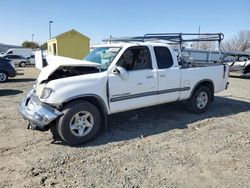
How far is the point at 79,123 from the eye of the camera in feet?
16.2

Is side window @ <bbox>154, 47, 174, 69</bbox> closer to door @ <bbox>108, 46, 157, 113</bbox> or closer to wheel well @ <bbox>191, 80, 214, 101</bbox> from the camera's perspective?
door @ <bbox>108, 46, 157, 113</bbox>

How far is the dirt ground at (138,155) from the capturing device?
12.2 ft

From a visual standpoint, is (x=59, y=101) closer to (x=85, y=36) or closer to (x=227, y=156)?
(x=227, y=156)

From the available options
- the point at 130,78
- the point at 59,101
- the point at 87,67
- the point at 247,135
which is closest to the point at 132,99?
the point at 130,78

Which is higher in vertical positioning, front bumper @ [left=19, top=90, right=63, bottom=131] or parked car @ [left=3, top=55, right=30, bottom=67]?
parked car @ [left=3, top=55, right=30, bottom=67]

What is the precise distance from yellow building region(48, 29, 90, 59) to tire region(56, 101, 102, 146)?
2181 cm

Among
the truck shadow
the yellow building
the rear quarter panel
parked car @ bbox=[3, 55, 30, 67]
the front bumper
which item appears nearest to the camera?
the front bumper

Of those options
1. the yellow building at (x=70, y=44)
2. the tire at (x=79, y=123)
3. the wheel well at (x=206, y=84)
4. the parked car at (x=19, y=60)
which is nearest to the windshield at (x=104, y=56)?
the tire at (x=79, y=123)

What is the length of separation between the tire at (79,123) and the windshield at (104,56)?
97cm

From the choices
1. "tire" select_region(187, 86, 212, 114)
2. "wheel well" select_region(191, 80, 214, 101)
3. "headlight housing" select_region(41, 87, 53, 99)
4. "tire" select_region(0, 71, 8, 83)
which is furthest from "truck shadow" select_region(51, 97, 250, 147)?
"tire" select_region(0, 71, 8, 83)

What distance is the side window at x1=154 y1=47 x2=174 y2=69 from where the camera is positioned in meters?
6.06

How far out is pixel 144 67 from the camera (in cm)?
582

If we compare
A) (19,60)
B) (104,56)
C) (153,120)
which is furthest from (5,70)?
(19,60)

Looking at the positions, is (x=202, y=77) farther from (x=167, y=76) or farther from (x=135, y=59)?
(x=135, y=59)
